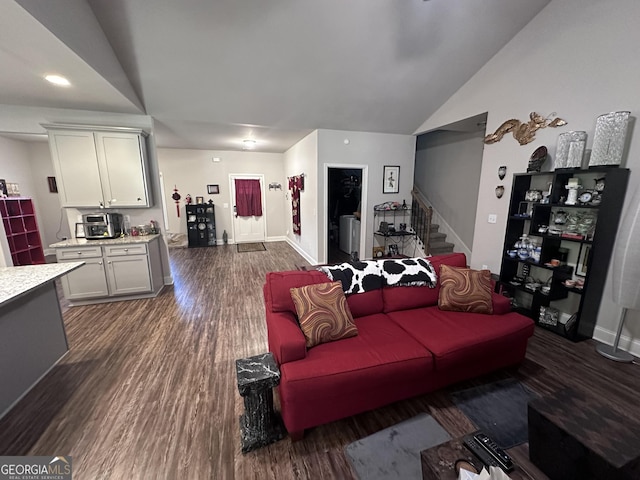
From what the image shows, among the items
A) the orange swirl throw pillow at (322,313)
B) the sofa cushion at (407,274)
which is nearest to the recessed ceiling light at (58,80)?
the orange swirl throw pillow at (322,313)

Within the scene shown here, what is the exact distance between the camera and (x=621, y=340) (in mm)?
2520

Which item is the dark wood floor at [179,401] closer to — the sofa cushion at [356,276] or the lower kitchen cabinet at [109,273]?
the lower kitchen cabinet at [109,273]

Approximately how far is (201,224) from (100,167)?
3578 mm

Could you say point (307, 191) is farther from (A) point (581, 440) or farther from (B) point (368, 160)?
(A) point (581, 440)

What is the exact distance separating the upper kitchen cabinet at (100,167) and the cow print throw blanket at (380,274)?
10.8 feet

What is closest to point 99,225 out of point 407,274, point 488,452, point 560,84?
point 407,274

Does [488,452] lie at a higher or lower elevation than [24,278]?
lower

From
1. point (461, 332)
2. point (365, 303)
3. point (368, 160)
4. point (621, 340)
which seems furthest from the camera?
point (368, 160)

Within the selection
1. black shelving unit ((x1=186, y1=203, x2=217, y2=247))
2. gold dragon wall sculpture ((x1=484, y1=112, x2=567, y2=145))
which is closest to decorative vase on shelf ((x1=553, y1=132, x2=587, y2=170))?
gold dragon wall sculpture ((x1=484, y1=112, x2=567, y2=145))

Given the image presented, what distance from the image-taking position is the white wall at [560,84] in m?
2.38

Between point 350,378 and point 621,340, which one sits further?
point 621,340

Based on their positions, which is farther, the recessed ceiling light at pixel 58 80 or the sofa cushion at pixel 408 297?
the recessed ceiling light at pixel 58 80

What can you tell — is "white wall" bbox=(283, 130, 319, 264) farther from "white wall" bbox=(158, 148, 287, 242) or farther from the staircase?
the staircase

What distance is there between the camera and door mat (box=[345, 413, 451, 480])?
1.42 meters
